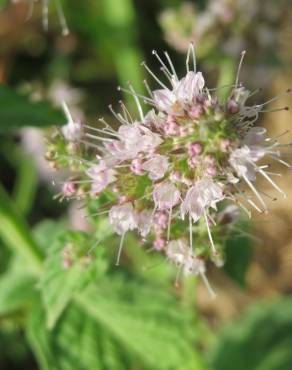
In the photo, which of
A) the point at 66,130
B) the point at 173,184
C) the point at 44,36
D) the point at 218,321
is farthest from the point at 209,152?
the point at 44,36

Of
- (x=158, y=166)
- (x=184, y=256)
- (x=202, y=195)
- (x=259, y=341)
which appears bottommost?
(x=259, y=341)

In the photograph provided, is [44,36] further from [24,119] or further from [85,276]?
[85,276]

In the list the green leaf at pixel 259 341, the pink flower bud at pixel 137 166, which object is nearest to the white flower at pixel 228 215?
the pink flower bud at pixel 137 166

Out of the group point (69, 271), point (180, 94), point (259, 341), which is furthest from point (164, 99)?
point (259, 341)

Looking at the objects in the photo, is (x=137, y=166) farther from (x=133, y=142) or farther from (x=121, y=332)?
(x=121, y=332)

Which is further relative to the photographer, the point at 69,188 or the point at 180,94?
the point at 69,188

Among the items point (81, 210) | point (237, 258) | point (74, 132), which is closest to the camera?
point (74, 132)

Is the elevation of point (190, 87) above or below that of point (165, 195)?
above
